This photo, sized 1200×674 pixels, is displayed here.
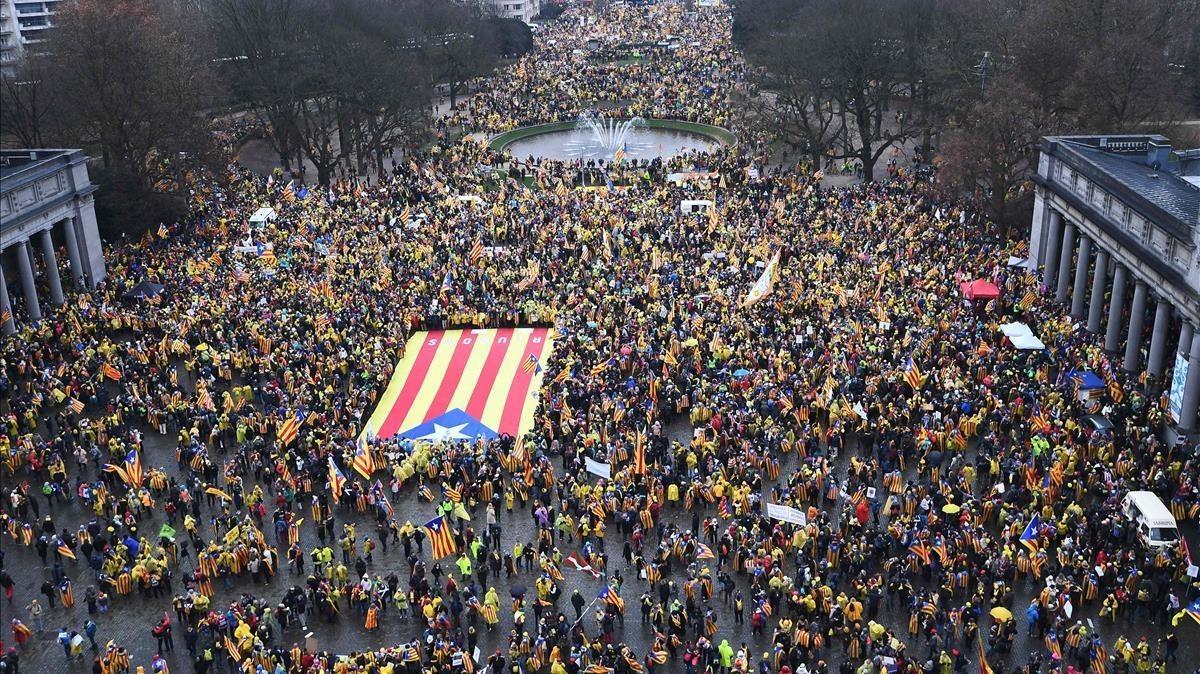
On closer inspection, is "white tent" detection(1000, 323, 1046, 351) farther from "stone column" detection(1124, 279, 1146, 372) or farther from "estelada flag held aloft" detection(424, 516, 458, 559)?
"estelada flag held aloft" detection(424, 516, 458, 559)

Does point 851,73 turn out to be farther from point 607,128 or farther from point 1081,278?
point 1081,278

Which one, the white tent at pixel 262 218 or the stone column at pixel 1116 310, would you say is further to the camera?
the white tent at pixel 262 218

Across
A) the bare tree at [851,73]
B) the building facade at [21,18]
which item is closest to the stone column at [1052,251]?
the bare tree at [851,73]

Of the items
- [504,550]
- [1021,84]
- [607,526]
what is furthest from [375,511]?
[1021,84]

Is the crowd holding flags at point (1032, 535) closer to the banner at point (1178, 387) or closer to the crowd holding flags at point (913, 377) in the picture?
the banner at point (1178, 387)

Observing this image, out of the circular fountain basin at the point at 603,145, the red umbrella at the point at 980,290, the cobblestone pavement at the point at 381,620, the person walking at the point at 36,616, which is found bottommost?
the circular fountain basin at the point at 603,145
